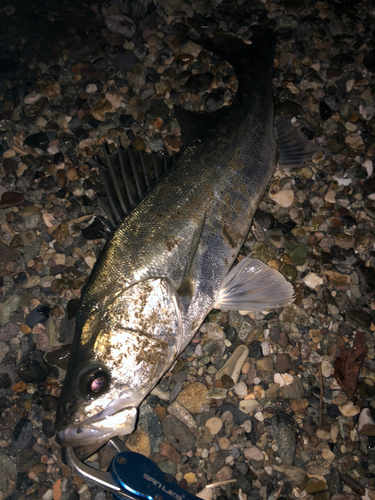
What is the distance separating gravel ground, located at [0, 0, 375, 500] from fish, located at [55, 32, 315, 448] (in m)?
0.41

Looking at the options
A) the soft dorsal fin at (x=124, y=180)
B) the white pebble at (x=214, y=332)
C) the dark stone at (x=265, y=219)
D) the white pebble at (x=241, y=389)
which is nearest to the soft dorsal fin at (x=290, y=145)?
the dark stone at (x=265, y=219)

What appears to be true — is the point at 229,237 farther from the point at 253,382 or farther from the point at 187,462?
the point at 187,462

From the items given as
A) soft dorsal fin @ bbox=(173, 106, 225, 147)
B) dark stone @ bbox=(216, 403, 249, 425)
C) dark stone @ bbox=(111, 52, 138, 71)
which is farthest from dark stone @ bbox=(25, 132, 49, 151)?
dark stone @ bbox=(216, 403, 249, 425)

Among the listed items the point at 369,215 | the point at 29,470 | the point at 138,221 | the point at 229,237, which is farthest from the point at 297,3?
→ the point at 29,470

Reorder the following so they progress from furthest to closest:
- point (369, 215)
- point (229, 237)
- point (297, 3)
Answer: point (297, 3), point (369, 215), point (229, 237)

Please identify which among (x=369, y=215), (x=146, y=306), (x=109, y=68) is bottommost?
(x=369, y=215)

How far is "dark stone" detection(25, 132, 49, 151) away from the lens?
383 centimetres

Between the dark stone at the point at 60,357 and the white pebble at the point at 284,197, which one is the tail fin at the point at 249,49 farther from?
the dark stone at the point at 60,357

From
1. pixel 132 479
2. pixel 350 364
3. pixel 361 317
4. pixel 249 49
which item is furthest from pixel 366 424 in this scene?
pixel 249 49

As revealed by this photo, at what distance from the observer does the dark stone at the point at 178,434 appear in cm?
288

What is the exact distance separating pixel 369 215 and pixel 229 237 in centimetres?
161

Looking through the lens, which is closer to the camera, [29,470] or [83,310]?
[83,310]

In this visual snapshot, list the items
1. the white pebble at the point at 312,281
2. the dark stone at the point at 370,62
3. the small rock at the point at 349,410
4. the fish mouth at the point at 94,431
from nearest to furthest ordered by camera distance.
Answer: the fish mouth at the point at 94,431 → the small rock at the point at 349,410 → the white pebble at the point at 312,281 → the dark stone at the point at 370,62

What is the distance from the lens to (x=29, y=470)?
288cm
